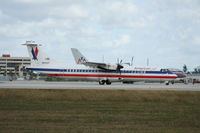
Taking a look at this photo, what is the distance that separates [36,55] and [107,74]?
11818 millimetres

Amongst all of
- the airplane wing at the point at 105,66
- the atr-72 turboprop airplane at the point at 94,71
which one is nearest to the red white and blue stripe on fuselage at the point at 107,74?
the atr-72 turboprop airplane at the point at 94,71

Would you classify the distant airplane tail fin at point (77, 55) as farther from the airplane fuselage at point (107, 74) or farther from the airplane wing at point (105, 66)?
the airplane fuselage at point (107, 74)

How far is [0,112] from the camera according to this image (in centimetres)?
1833

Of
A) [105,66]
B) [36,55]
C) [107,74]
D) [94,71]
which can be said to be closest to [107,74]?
[107,74]

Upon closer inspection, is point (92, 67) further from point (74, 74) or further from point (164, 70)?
point (164, 70)

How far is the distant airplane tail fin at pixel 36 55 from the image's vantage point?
59469 millimetres

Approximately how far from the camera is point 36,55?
5972 cm

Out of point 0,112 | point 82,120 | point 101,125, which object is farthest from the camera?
point 0,112

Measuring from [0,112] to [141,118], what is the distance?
6936mm

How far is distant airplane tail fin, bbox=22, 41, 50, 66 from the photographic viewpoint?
59469 mm

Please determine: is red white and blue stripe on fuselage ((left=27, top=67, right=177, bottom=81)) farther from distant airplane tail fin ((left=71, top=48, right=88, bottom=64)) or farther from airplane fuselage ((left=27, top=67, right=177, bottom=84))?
distant airplane tail fin ((left=71, top=48, right=88, bottom=64))

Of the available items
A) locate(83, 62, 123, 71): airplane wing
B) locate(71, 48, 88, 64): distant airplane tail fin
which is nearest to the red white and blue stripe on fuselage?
locate(83, 62, 123, 71): airplane wing

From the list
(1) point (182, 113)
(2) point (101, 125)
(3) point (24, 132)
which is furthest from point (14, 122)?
(1) point (182, 113)

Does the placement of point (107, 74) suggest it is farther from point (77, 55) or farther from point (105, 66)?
point (77, 55)
